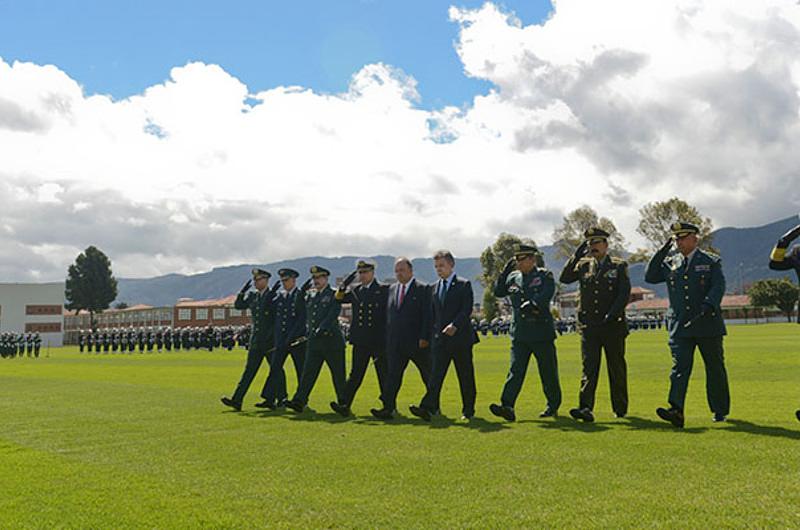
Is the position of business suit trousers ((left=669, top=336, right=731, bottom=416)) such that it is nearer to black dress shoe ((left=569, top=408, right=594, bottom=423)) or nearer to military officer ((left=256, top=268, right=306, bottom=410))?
black dress shoe ((left=569, top=408, right=594, bottom=423))

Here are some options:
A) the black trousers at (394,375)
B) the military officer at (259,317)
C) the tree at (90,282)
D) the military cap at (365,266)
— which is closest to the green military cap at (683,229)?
the black trousers at (394,375)

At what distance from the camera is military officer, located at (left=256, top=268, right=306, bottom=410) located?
1109 centimetres

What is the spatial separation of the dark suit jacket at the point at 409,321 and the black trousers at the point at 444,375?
0.51 metres

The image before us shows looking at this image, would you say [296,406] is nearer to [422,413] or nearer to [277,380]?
[277,380]

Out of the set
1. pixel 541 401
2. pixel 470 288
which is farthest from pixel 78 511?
pixel 541 401

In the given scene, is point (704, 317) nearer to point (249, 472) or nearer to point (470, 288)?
point (470, 288)

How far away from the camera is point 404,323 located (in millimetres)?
9773

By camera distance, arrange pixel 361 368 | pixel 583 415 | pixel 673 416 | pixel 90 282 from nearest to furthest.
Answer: pixel 673 416 < pixel 583 415 < pixel 361 368 < pixel 90 282

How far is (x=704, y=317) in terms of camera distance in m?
7.90

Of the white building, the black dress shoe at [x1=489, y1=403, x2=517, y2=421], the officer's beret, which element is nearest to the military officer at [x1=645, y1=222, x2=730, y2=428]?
the officer's beret

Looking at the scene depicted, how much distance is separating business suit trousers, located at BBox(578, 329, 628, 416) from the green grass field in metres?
0.32

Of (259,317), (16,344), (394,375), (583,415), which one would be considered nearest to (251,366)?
(259,317)

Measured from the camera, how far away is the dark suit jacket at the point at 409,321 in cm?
972

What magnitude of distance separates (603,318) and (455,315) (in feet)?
6.16
